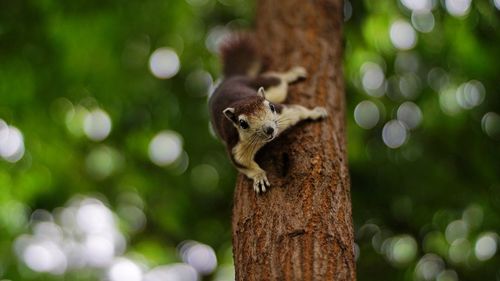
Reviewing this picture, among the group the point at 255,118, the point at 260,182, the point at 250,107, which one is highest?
the point at 250,107

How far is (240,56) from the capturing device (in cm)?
588

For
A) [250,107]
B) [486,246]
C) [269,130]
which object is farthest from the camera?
[486,246]

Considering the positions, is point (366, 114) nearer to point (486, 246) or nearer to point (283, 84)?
point (486, 246)

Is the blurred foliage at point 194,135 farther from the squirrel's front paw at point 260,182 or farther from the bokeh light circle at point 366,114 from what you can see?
the squirrel's front paw at point 260,182

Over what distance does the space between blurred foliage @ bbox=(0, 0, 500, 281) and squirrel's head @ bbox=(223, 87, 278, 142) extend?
7.27 feet

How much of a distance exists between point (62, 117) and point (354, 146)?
332 centimetres

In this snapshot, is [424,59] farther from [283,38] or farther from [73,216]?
[73,216]

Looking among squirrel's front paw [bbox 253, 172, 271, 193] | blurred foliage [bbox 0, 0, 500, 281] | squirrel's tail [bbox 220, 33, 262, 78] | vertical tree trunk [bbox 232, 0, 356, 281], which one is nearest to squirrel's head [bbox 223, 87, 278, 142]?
vertical tree trunk [bbox 232, 0, 356, 281]

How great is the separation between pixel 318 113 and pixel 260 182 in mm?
887

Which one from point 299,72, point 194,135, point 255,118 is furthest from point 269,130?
point 194,135

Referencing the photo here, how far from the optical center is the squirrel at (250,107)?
4355 millimetres

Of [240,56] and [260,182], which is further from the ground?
[240,56]

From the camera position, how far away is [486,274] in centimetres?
588

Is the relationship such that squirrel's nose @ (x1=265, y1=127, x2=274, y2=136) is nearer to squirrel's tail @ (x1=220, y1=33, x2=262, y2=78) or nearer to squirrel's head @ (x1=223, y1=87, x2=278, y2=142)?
squirrel's head @ (x1=223, y1=87, x2=278, y2=142)
